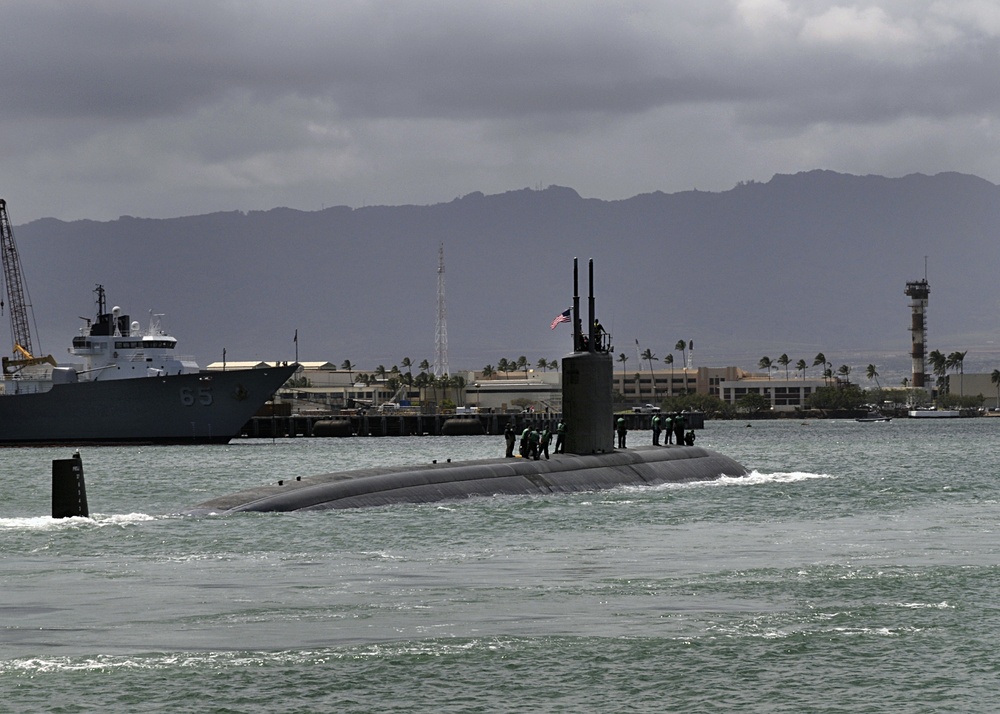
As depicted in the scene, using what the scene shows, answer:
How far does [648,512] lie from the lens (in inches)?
1412

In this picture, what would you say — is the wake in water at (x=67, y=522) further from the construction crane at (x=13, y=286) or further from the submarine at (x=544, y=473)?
the construction crane at (x=13, y=286)

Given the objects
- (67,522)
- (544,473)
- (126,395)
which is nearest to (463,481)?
(544,473)

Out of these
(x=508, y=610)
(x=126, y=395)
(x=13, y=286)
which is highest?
(x=13, y=286)

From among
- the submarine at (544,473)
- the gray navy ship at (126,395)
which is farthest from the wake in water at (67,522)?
the gray navy ship at (126,395)

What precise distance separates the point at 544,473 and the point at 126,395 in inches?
2202

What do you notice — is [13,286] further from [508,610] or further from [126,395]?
[508,610]

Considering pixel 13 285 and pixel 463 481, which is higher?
pixel 13 285

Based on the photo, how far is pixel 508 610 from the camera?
21.2 metres

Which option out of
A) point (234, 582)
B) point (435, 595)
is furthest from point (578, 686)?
point (234, 582)

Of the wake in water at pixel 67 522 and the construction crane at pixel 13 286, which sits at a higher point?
the construction crane at pixel 13 286

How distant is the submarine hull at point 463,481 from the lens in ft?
107

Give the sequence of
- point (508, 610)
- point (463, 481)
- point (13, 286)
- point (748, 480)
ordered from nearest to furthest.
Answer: point (508, 610) < point (463, 481) < point (748, 480) < point (13, 286)

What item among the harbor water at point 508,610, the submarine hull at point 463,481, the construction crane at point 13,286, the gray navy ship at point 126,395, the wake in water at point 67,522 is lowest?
the harbor water at point 508,610

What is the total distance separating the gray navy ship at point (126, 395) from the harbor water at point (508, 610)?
52156 millimetres
